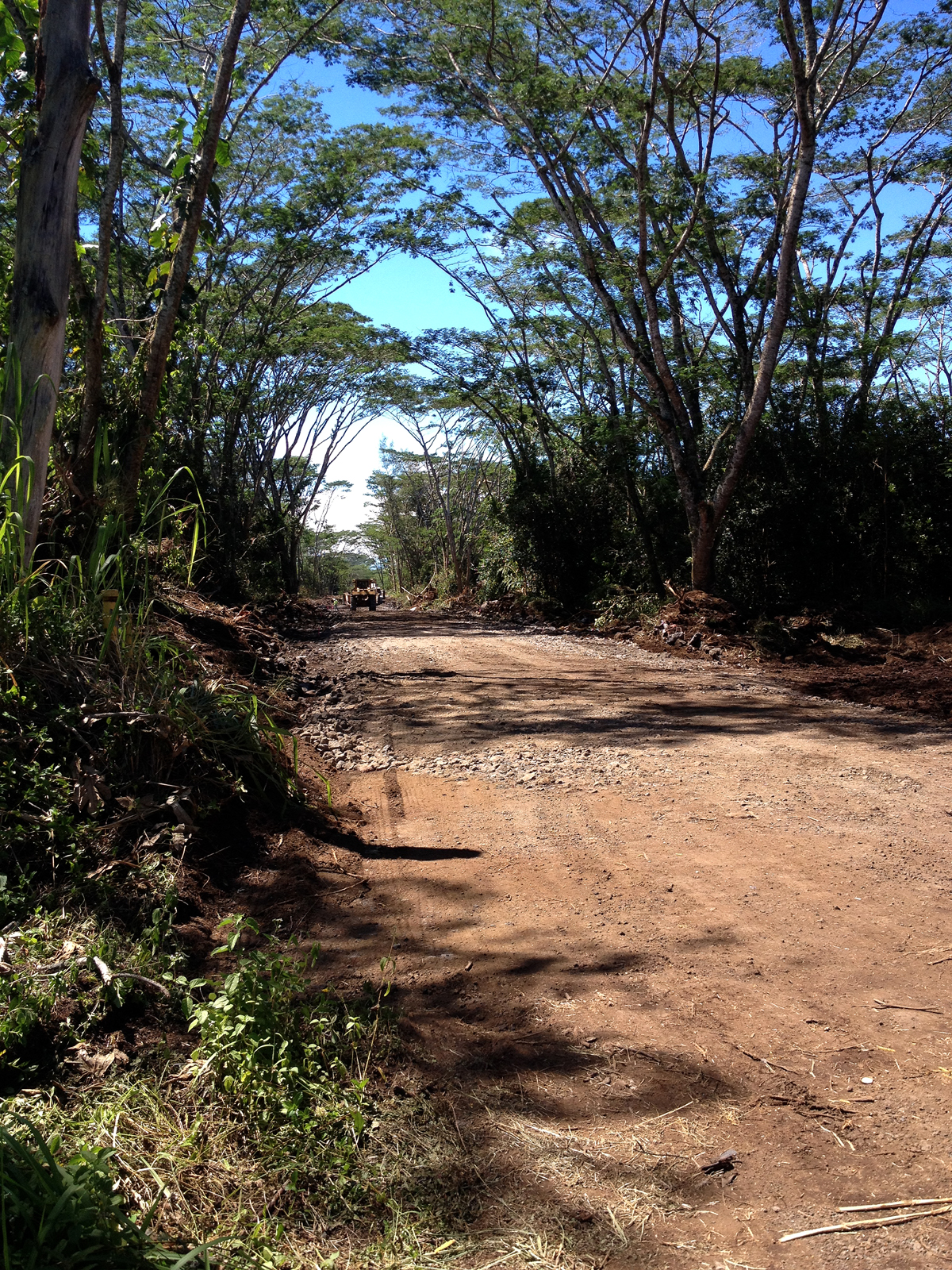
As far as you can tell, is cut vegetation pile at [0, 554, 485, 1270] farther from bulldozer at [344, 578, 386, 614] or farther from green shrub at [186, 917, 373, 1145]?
bulldozer at [344, 578, 386, 614]

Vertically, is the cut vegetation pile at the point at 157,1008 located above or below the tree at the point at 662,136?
below

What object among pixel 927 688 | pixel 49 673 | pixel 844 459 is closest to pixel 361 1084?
pixel 49 673

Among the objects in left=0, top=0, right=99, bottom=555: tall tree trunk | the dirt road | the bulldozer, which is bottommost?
the dirt road

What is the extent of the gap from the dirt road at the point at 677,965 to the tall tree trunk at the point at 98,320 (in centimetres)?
246

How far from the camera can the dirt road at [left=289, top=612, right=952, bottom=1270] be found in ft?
6.54

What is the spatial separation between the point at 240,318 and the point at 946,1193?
61.7ft

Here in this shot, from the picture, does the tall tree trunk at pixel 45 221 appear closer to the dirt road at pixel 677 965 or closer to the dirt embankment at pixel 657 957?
the dirt embankment at pixel 657 957

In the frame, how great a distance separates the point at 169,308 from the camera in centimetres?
572

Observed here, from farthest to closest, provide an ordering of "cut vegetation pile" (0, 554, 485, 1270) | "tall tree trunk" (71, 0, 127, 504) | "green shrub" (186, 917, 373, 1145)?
"tall tree trunk" (71, 0, 127, 504) → "green shrub" (186, 917, 373, 1145) → "cut vegetation pile" (0, 554, 485, 1270)

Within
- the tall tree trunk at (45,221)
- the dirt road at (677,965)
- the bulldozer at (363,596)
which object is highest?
the tall tree trunk at (45,221)

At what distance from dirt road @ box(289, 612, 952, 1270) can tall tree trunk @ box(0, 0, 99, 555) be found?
94.1 inches

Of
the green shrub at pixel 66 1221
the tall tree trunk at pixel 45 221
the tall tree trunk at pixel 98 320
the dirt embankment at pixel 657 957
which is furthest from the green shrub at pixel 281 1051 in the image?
the tall tree trunk at pixel 98 320

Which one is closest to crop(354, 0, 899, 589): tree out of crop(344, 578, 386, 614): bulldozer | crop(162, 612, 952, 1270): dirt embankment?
crop(162, 612, 952, 1270): dirt embankment

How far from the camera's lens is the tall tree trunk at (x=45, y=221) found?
367 centimetres
